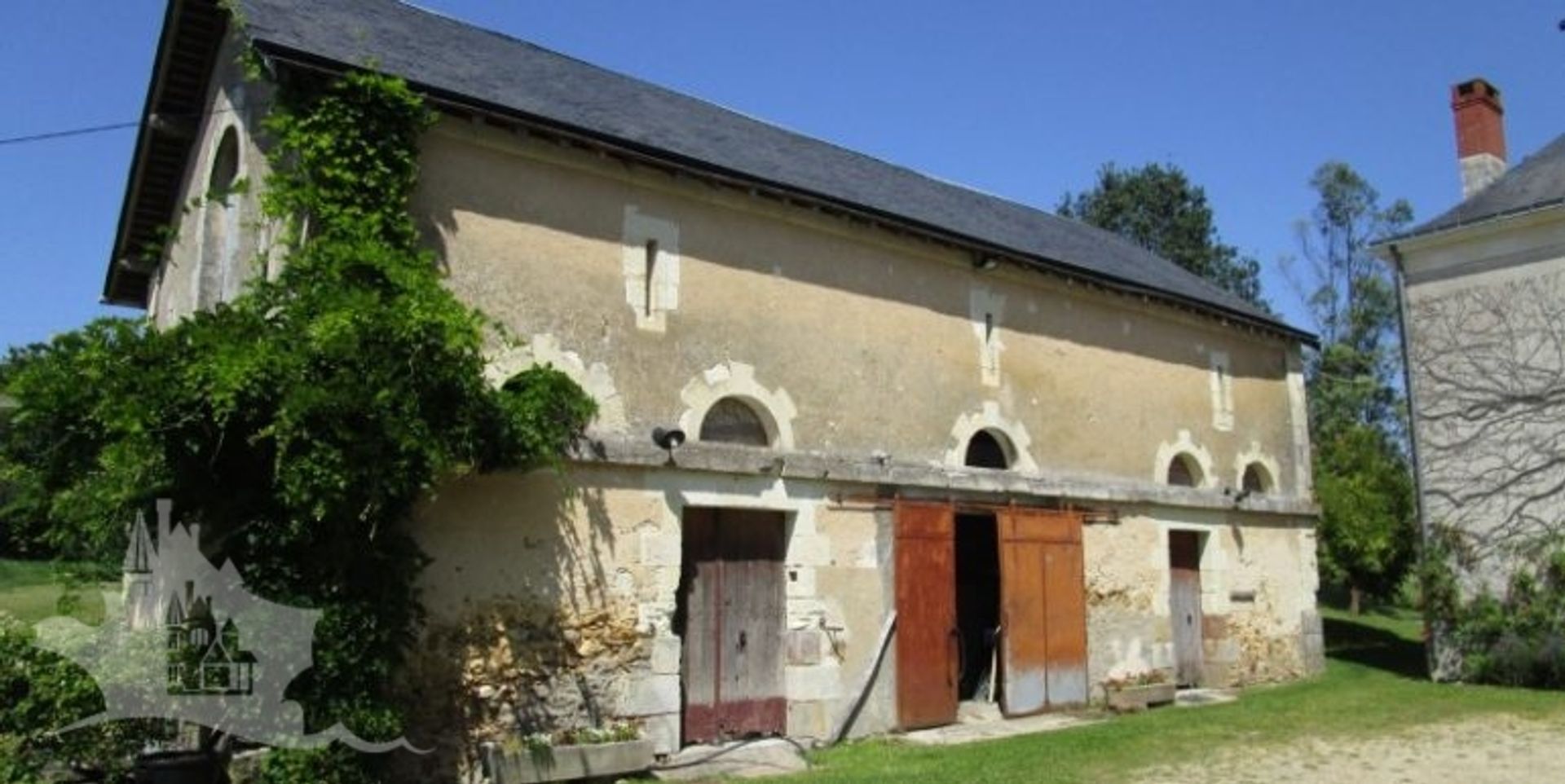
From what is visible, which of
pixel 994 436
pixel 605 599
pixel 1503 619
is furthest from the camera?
pixel 1503 619

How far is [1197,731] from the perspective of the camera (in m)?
10.6

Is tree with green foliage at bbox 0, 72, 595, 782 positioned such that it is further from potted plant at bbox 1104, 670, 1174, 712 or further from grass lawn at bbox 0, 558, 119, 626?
potted plant at bbox 1104, 670, 1174, 712

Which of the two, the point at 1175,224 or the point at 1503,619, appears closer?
the point at 1503,619

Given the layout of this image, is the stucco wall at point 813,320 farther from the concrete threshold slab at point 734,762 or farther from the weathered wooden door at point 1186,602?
the concrete threshold slab at point 734,762

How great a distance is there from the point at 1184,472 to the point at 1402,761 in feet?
20.8

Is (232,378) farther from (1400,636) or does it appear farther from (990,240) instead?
(1400,636)

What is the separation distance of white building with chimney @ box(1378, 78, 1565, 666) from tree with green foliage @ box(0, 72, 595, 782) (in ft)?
38.4

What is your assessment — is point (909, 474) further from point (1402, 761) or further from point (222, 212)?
point (222, 212)

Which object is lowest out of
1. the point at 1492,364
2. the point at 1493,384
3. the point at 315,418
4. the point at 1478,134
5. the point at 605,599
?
the point at 605,599

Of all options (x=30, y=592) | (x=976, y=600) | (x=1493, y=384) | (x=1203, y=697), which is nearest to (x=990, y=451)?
(x=976, y=600)

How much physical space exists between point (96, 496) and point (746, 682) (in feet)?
17.0

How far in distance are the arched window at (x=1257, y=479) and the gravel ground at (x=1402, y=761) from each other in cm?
562

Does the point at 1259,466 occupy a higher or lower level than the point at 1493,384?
lower

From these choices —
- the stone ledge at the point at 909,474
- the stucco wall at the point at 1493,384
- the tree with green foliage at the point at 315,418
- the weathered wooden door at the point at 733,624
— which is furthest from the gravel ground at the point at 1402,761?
the tree with green foliage at the point at 315,418
